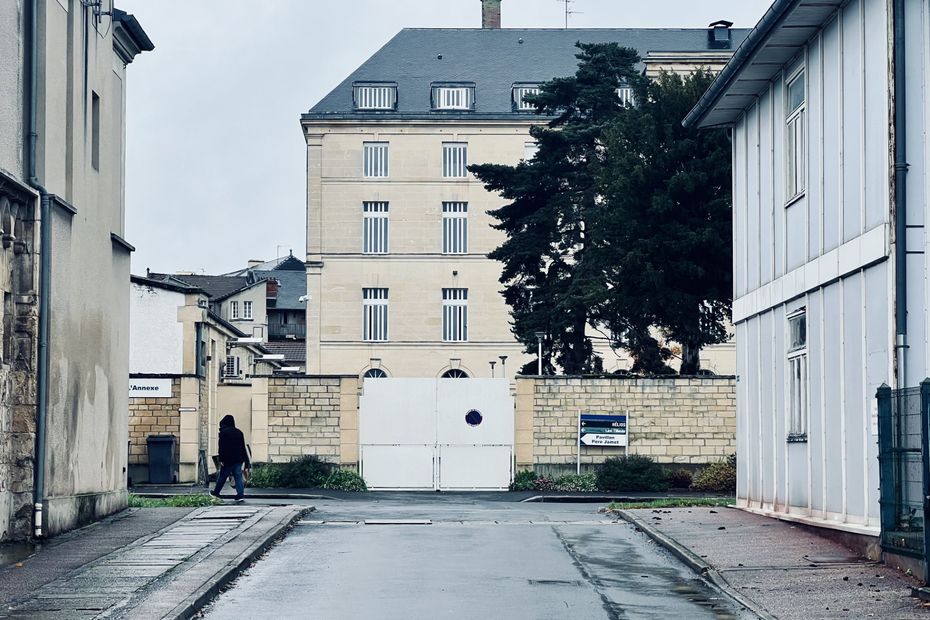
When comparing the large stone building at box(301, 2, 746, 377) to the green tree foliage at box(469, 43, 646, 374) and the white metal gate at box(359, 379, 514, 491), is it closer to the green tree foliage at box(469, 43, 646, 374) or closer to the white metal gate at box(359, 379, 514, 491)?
the green tree foliage at box(469, 43, 646, 374)

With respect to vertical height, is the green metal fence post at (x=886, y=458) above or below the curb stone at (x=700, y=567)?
above

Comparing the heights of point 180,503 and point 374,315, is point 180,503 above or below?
below

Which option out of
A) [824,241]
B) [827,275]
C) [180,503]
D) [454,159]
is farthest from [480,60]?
[827,275]

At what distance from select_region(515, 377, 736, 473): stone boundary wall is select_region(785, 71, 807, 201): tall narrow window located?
1530 cm

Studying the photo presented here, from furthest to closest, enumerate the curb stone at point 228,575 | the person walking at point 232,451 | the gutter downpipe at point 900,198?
the person walking at point 232,451, the gutter downpipe at point 900,198, the curb stone at point 228,575

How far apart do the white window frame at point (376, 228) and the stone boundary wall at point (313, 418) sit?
35805 mm

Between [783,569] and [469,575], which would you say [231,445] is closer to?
[469,575]

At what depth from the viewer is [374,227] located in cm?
7038

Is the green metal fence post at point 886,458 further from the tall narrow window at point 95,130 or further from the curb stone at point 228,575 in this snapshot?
the tall narrow window at point 95,130

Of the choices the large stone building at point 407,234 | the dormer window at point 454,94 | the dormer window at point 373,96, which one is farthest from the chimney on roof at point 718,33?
the dormer window at point 373,96

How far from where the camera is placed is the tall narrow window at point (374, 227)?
7031 centimetres

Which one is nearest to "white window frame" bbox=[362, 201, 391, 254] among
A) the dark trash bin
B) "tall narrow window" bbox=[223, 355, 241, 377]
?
"tall narrow window" bbox=[223, 355, 241, 377]

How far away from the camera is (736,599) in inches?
508

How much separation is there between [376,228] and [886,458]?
57.0 metres
